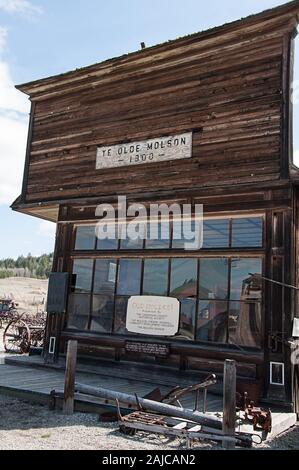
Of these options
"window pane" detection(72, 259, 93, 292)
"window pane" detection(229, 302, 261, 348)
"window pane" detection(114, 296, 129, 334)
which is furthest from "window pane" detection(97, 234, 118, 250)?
"window pane" detection(229, 302, 261, 348)

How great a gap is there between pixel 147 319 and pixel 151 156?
3910mm

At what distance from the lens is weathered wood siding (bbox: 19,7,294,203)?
377 inches

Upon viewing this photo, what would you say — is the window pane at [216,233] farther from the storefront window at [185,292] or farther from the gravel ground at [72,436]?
the gravel ground at [72,436]

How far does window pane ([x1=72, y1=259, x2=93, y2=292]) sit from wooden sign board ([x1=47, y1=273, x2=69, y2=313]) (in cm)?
25

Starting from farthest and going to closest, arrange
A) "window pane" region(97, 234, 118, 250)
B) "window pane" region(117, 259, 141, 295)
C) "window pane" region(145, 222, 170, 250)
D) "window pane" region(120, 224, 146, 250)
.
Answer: "window pane" region(97, 234, 118, 250), "window pane" region(120, 224, 146, 250), "window pane" region(117, 259, 141, 295), "window pane" region(145, 222, 170, 250)

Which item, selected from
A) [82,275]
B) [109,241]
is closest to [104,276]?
[82,275]

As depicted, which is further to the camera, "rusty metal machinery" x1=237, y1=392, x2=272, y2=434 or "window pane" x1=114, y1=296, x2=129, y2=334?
"window pane" x1=114, y1=296, x2=129, y2=334

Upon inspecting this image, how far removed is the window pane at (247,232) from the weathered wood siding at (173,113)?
0.89 meters

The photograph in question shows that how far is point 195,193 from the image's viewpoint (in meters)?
10.2

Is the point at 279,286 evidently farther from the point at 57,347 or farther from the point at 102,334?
the point at 57,347

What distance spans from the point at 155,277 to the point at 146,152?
306 centimetres

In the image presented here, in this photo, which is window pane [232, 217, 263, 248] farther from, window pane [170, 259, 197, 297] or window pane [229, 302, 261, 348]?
window pane [229, 302, 261, 348]

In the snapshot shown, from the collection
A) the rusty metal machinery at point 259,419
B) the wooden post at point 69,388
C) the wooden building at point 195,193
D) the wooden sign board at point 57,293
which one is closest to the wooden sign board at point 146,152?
the wooden building at point 195,193

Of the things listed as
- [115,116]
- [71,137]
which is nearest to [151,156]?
[115,116]
